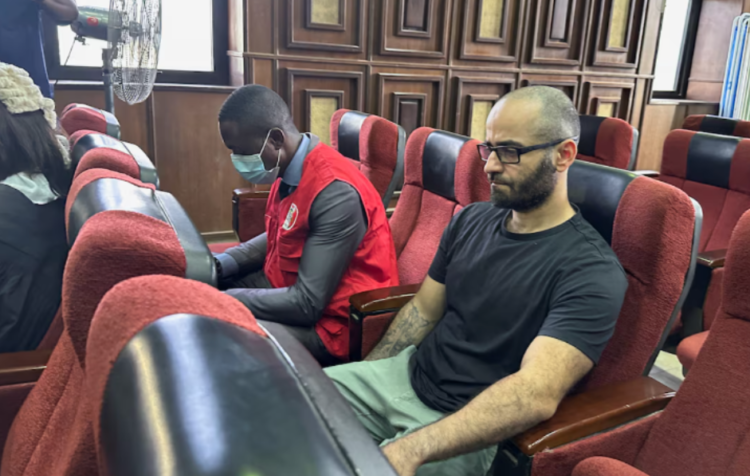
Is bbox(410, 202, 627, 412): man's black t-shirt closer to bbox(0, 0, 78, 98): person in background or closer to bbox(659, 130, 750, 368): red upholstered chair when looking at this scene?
bbox(659, 130, 750, 368): red upholstered chair

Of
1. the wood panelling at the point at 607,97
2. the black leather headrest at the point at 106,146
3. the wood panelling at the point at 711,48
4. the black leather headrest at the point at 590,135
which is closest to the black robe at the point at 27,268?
the black leather headrest at the point at 106,146

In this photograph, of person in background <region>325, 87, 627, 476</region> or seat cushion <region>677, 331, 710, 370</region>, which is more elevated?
person in background <region>325, 87, 627, 476</region>

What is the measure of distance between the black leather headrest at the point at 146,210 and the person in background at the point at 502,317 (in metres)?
0.50

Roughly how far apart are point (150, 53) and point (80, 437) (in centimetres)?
173

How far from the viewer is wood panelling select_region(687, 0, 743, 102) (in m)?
4.84

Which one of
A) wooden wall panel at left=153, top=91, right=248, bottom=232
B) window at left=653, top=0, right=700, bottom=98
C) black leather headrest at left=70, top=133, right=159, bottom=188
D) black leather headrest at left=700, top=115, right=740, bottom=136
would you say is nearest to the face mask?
black leather headrest at left=70, top=133, right=159, bottom=188

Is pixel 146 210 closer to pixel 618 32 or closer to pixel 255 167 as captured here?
pixel 255 167

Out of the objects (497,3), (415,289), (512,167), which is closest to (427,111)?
(497,3)

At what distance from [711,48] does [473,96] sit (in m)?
2.65

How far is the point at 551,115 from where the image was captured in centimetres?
117

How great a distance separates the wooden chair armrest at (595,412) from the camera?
2.97 feet

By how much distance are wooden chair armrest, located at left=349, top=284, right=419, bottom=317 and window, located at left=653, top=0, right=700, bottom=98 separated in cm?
436

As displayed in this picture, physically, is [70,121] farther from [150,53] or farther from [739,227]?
[739,227]

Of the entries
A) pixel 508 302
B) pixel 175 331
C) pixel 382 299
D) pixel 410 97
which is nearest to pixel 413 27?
pixel 410 97
